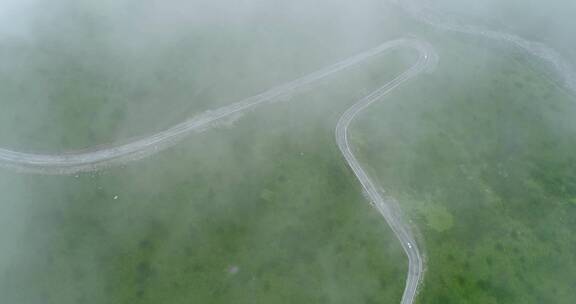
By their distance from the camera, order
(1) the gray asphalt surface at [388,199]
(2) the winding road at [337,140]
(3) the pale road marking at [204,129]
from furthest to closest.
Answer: (2) the winding road at [337,140]
(3) the pale road marking at [204,129]
(1) the gray asphalt surface at [388,199]

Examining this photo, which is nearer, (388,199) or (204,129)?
(388,199)

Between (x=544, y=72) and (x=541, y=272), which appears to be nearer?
(x=541, y=272)

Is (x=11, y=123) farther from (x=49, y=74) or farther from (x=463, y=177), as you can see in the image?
(x=463, y=177)

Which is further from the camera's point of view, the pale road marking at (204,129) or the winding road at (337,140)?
the winding road at (337,140)

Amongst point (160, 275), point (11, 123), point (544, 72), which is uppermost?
point (544, 72)

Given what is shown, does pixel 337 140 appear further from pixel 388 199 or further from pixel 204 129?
pixel 204 129

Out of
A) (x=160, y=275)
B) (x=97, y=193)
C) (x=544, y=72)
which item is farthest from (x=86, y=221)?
(x=544, y=72)

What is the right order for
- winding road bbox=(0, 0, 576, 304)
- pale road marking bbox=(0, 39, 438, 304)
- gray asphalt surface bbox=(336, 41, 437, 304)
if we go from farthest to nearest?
winding road bbox=(0, 0, 576, 304) < pale road marking bbox=(0, 39, 438, 304) < gray asphalt surface bbox=(336, 41, 437, 304)

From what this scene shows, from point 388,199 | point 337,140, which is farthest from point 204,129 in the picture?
point 388,199
